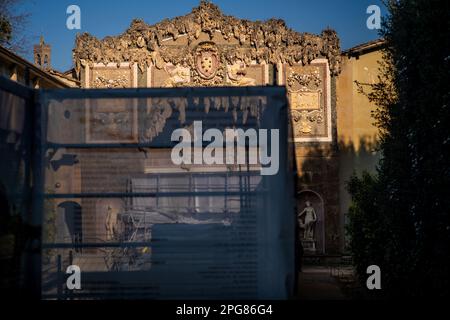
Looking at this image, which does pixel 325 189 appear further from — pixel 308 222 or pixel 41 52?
pixel 41 52

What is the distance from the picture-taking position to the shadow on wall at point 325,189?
21.2 m

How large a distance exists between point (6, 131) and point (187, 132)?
1728mm

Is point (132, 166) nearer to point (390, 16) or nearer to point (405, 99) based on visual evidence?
point (405, 99)

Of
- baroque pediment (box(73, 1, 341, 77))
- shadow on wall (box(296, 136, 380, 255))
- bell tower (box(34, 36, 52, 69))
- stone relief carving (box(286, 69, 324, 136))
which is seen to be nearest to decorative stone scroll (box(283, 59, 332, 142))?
stone relief carving (box(286, 69, 324, 136))

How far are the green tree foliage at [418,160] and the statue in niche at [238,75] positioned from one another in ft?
41.8

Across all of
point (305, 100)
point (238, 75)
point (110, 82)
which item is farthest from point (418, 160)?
point (110, 82)

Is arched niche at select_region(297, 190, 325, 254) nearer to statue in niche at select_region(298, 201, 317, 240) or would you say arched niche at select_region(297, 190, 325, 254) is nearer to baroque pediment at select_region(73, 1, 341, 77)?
Answer: statue in niche at select_region(298, 201, 317, 240)

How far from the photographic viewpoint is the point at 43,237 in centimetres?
593

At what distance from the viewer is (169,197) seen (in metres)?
5.95

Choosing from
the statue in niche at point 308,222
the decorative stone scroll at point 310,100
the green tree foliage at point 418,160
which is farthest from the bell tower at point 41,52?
the green tree foliage at point 418,160

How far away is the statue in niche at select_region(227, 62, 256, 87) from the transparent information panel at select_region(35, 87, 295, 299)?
16323mm

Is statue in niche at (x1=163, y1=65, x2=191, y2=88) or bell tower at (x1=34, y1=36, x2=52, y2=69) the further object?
bell tower at (x1=34, y1=36, x2=52, y2=69)

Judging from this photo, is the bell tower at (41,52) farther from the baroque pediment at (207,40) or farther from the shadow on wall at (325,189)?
the shadow on wall at (325,189)

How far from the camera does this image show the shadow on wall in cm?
2122
